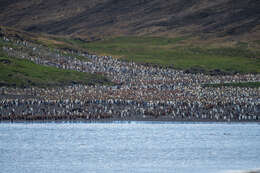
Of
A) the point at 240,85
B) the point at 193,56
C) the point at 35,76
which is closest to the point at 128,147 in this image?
the point at 240,85

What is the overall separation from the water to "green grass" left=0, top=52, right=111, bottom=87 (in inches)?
1379

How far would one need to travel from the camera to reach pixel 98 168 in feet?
153

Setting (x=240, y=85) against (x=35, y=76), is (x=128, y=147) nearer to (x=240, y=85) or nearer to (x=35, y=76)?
(x=240, y=85)

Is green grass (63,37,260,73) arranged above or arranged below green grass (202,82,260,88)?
above

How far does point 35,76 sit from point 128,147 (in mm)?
65196

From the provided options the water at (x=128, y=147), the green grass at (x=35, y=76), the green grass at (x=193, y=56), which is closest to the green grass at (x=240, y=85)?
the green grass at (x=35, y=76)

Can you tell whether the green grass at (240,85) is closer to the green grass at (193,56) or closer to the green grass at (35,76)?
the green grass at (35,76)

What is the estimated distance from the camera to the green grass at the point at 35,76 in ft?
382

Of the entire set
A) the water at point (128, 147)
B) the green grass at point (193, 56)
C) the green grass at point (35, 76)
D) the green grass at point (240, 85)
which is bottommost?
the water at point (128, 147)

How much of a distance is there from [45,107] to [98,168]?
4471 centimetres

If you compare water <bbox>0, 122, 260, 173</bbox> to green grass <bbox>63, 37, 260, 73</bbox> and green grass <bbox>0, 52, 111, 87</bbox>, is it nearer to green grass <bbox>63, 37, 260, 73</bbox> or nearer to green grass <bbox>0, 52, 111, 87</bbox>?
green grass <bbox>0, 52, 111, 87</bbox>

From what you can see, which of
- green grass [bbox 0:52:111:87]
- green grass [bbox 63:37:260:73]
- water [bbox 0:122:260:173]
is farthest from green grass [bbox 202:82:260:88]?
water [bbox 0:122:260:173]

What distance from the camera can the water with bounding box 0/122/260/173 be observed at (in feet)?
156

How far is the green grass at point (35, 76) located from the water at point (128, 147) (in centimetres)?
3504
